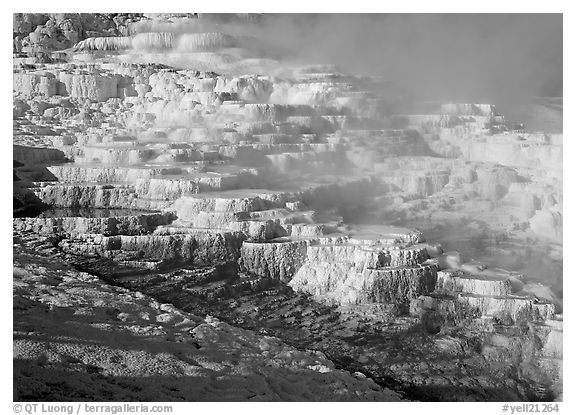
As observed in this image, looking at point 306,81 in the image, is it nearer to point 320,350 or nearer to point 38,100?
point 38,100

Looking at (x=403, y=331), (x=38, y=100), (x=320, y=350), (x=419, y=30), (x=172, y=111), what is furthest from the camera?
(x=38, y=100)

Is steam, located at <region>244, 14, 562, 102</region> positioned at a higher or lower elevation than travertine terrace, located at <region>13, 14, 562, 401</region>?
higher

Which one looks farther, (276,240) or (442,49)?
(442,49)

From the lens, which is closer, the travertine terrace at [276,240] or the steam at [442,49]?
the travertine terrace at [276,240]

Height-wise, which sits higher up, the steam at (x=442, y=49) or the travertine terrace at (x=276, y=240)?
the steam at (x=442, y=49)

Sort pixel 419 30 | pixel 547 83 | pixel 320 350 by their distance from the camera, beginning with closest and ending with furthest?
1. pixel 320 350
2. pixel 419 30
3. pixel 547 83

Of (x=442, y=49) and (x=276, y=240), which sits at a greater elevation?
(x=442, y=49)

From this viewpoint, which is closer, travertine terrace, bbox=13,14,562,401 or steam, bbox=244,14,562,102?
travertine terrace, bbox=13,14,562,401
